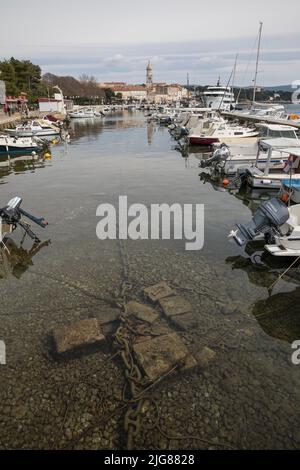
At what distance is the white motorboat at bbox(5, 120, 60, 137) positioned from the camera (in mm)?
37688

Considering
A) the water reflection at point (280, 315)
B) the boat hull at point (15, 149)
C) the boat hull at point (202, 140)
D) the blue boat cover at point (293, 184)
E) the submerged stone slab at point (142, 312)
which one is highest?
the blue boat cover at point (293, 184)

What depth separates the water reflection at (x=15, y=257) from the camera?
10188mm

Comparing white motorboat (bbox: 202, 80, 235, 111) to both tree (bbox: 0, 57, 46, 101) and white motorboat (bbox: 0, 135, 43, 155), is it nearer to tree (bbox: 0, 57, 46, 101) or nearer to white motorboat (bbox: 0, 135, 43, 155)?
tree (bbox: 0, 57, 46, 101)

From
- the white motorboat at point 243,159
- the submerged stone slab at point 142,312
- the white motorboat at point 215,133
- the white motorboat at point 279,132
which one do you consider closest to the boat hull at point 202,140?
the white motorboat at point 215,133

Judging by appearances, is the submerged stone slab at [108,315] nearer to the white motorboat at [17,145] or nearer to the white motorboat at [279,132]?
the white motorboat at [279,132]

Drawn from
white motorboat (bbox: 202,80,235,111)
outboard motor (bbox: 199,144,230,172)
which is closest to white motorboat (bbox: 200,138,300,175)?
outboard motor (bbox: 199,144,230,172)

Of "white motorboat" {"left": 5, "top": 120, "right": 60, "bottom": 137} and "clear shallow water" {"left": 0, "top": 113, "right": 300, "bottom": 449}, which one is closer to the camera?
"clear shallow water" {"left": 0, "top": 113, "right": 300, "bottom": 449}

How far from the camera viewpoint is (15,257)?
11125 mm

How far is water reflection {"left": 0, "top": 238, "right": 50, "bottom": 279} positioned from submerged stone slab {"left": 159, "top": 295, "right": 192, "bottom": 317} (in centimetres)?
494

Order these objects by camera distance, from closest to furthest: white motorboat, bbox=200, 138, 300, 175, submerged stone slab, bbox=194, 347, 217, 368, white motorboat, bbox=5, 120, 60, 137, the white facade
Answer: submerged stone slab, bbox=194, 347, 217, 368, white motorboat, bbox=200, 138, 300, 175, white motorboat, bbox=5, 120, 60, 137, the white facade

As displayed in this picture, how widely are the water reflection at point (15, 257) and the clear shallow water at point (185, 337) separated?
4 centimetres

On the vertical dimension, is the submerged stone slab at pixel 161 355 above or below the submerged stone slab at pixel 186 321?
above

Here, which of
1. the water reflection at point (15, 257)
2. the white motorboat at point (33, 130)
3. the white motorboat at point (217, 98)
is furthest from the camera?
the white motorboat at point (217, 98)
